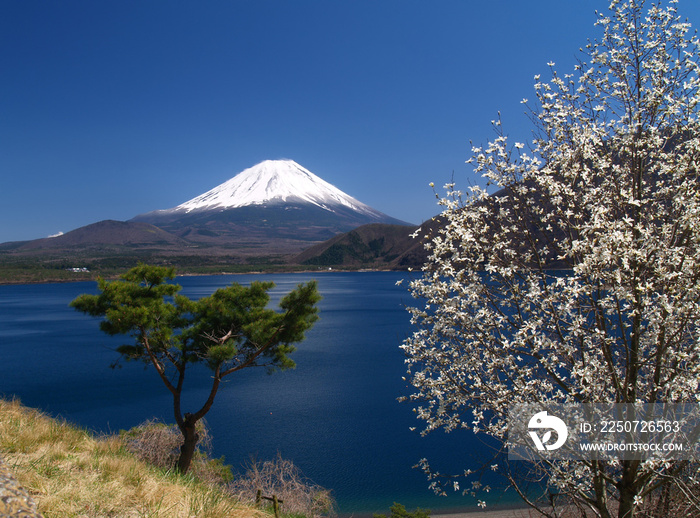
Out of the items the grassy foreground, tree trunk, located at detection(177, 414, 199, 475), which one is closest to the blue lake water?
tree trunk, located at detection(177, 414, 199, 475)

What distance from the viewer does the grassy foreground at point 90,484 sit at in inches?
117

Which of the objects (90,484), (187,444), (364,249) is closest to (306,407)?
(187,444)

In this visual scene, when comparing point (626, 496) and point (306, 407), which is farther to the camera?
point (306, 407)

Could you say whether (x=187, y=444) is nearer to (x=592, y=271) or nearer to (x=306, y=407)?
(x=592, y=271)

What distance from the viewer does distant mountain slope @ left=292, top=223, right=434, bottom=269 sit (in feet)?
441

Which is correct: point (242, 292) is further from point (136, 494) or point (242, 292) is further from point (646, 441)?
point (646, 441)

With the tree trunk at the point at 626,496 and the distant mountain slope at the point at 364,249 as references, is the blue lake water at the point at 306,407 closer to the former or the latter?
the tree trunk at the point at 626,496

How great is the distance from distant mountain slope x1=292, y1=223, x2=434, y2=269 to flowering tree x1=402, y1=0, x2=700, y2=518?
123834 mm

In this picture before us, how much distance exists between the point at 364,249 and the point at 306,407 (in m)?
124

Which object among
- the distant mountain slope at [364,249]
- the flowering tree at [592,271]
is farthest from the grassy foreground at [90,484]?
the distant mountain slope at [364,249]

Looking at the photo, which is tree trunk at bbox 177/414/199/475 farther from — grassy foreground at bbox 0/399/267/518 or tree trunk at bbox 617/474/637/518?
tree trunk at bbox 617/474/637/518

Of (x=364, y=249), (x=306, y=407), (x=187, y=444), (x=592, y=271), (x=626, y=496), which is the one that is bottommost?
(x=306, y=407)

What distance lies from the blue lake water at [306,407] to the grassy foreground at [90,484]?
14.2ft

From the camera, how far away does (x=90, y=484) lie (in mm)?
3357
